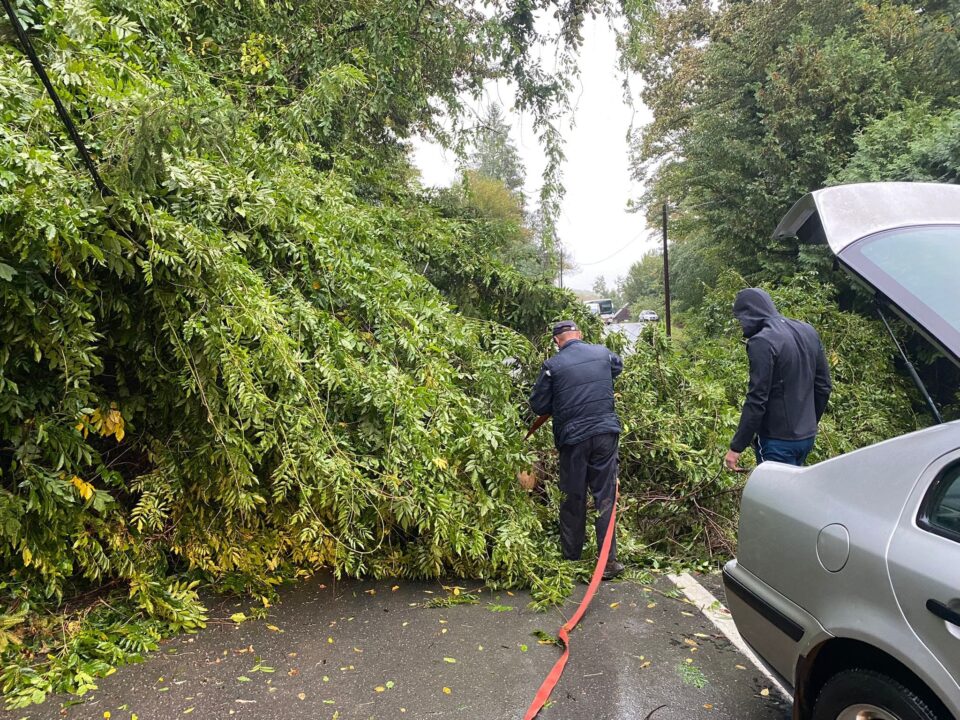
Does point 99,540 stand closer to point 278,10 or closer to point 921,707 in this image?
point 921,707

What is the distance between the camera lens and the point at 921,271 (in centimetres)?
216

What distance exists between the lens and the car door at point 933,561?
5.24 ft

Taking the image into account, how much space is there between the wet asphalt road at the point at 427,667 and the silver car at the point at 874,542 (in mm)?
634

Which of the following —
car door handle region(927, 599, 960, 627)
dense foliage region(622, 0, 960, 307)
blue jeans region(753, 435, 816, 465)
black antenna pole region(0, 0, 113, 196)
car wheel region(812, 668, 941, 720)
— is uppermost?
dense foliage region(622, 0, 960, 307)

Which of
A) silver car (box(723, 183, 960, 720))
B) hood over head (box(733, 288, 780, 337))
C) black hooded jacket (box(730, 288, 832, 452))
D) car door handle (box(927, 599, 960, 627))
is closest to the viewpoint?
car door handle (box(927, 599, 960, 627))

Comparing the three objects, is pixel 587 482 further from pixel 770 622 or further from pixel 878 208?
pixel 878 208

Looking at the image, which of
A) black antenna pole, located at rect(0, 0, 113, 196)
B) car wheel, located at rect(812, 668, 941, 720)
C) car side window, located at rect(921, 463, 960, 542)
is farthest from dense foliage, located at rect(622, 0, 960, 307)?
black antenna pole, located at rect(0, 0, 113, 196)

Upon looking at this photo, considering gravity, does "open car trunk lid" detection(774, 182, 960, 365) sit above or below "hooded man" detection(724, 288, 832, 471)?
above

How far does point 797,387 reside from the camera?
368cm

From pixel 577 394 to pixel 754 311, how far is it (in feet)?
3.95

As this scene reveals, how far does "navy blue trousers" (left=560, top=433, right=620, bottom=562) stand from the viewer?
13.8ft

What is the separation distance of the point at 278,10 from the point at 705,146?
37.4ft

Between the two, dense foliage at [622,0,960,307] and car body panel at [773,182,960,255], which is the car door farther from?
dense foliage at [622,0,960,307]

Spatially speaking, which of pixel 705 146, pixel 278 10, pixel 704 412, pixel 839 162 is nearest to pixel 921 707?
pixel 704 412
